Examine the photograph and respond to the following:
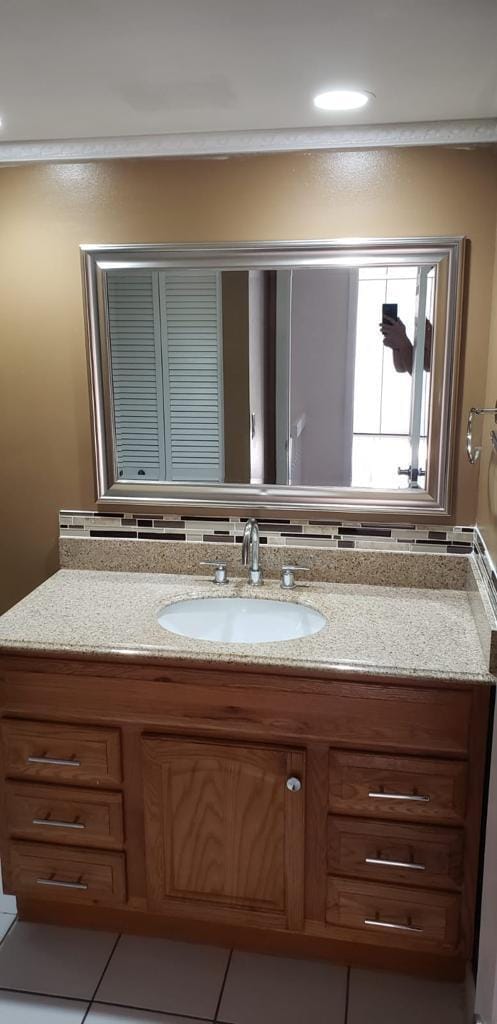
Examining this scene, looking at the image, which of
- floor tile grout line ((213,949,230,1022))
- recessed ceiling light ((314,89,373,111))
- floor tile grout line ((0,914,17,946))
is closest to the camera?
recessed ceiling light ((314,89,373,111))

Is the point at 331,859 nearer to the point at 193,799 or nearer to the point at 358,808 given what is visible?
the point at 358,808

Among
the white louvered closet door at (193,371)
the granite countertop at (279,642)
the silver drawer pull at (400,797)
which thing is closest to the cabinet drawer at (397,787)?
the silver drawer pull at (400,797)

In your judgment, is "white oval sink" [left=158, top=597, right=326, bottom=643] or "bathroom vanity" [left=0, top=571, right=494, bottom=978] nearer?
"bathroom vanity" [left=0, top=571, right=494, bottom=978]

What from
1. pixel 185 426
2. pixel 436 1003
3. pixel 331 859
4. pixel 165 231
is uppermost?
pixel 165 231

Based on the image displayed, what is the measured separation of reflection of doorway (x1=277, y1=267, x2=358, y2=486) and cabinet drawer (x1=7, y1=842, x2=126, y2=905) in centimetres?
112

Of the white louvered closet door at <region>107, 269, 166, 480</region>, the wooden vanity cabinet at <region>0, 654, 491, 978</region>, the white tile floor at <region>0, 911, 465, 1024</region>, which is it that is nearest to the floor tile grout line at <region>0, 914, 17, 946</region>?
the white tile floor at <region>0, 911, 465, 1024</region>

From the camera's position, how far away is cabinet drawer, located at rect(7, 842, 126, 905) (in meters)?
1.90

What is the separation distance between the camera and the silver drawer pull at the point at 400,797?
171cm

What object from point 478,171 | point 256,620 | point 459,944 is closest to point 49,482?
point 256,620

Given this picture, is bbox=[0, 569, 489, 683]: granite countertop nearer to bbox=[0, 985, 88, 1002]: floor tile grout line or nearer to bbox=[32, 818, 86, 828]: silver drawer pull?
bbox=[32, 818, 86, 828]: silver drawer pull

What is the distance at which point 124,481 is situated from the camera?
225 cm

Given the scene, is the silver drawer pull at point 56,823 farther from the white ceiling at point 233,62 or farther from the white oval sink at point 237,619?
the white ceiling at point 233,62

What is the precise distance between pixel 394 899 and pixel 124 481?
1257 mm

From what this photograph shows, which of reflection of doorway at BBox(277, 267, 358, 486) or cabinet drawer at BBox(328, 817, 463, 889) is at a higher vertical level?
reflection of doorway at BBox(277, 267, 358, 486)
